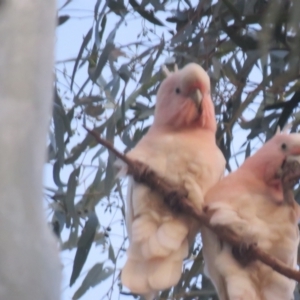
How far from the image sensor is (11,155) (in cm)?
43

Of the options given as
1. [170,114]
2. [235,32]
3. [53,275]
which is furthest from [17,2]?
[235,32]

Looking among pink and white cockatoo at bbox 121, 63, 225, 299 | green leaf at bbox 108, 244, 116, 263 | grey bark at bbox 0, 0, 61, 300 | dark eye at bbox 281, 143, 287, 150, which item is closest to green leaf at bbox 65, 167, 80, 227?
green leaf at bbox 108, 244, 116, 263

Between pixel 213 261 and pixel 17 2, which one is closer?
pixel 17 2

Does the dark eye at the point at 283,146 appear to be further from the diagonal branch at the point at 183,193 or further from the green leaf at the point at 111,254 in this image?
the green leaf at the point at 111,254

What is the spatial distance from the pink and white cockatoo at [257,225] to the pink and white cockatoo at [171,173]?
61 millimetres

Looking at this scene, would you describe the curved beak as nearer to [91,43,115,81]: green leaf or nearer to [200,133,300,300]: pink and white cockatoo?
[200,133,300,300]: pink and white cockatoo

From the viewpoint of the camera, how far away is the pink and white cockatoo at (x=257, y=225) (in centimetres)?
136

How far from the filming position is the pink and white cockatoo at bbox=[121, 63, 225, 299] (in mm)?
1370

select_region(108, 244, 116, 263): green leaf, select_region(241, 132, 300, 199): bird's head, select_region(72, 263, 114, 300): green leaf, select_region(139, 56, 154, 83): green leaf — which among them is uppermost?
select_region(139, 56, 154, 83): green leaf

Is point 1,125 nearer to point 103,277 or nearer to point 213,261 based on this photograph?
point 213,261

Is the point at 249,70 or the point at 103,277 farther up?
the point at 249,70

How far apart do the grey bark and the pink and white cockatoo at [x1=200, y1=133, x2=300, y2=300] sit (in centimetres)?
92

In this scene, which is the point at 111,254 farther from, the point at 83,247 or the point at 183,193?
the point at 183,193

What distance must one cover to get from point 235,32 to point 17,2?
1.27 meters
